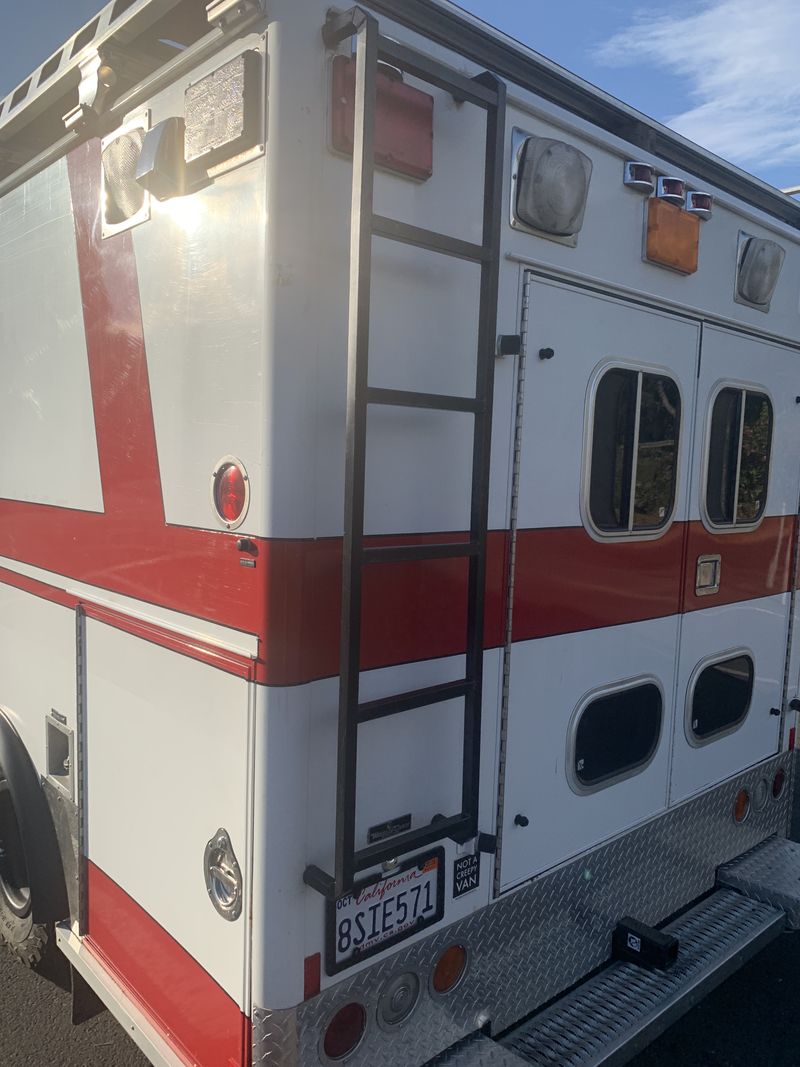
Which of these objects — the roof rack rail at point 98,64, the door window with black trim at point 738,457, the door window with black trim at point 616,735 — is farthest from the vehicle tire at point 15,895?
the door window with black trim at point 738,457

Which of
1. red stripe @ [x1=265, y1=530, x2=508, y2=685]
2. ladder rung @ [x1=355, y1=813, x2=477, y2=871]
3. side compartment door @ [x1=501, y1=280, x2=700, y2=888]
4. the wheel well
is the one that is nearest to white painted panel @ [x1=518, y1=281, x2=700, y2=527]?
side compartment door @ [x1=501, y1=280, x2=700, y2=888]

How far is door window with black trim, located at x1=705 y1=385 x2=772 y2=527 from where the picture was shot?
3.07 meters

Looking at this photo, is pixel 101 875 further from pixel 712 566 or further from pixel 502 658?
pixel 712 566

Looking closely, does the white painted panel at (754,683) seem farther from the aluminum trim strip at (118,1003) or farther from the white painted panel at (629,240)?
the aluminum trim strip at (118,1003)

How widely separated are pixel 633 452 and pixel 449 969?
1536 millimetres

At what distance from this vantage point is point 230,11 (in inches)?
71.4

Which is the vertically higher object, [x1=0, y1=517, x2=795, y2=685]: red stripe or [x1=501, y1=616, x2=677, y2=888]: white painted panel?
[x1=0, y1=517, x2=795, y2=685]: red stripe

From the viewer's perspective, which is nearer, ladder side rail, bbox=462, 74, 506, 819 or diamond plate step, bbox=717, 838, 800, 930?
ladder side rail, bbox=462, 74, 506, 819

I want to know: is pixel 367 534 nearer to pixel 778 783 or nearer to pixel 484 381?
pixel 484 381

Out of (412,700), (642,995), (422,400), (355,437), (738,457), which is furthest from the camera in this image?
(738,457)

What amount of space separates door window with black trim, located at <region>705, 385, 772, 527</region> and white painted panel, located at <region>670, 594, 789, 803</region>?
349mm

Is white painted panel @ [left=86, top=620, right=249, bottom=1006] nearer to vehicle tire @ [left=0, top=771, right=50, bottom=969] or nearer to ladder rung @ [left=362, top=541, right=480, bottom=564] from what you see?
ladder rung @ [left=362, top=541, right=480, bottom=564]

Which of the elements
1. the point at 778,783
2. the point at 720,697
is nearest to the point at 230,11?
the point at 720,697

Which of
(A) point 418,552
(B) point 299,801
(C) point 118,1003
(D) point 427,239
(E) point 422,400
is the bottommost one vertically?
(C) point 118,1003
